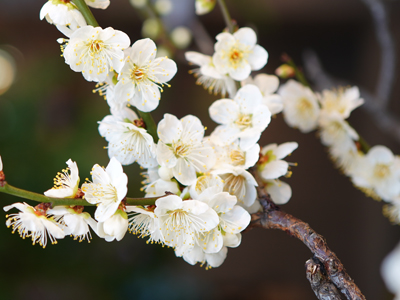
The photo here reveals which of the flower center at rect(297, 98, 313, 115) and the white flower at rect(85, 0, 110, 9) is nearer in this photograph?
the white flower at rect(85, 0, 110, 9)

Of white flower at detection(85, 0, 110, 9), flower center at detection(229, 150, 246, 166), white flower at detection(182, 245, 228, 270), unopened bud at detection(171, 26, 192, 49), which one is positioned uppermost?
unopened bud at detection(171, 26, 192, 49)

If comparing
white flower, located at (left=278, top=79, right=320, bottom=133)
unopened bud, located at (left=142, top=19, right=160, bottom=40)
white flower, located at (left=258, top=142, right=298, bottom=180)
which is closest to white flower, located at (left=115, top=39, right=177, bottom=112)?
white flower, located at (left=258, top=142, right=298, bottom=180)

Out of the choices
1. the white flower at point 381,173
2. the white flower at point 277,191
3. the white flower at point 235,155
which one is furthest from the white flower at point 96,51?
the white flower at point 381,173

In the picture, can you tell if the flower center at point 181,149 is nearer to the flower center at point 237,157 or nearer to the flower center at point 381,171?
the flower center at point 237,157

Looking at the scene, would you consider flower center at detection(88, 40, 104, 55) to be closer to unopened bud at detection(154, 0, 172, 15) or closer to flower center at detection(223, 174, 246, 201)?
flower center at detection(223, 174, 246, 201)

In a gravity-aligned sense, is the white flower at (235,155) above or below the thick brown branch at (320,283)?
above

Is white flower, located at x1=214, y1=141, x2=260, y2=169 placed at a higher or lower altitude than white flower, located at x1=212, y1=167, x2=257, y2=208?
higher

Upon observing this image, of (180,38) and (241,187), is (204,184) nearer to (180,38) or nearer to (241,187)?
(241,187)
